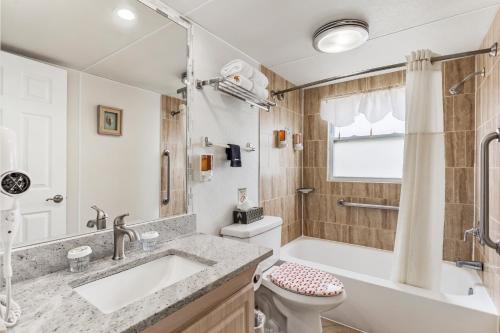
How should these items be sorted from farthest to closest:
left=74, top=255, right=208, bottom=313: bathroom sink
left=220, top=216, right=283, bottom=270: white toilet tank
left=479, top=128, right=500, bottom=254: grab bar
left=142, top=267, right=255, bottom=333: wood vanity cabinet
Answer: left=220, top=216, right=283, bottom=270: white toilet tank
left=479, top=128, right=500, bottom=254: grab bar
left=74, top=255, right=208, bottom=313: bathroom sink
left=142, top=267, right=255, bottom=333: wood vanity cabinet

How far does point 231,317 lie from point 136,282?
42 cm

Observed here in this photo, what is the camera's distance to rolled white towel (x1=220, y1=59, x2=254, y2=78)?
5.10 feet

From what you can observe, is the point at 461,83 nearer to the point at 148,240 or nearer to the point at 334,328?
the point at 334,328

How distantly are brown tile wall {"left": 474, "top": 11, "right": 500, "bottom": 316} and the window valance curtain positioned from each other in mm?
595

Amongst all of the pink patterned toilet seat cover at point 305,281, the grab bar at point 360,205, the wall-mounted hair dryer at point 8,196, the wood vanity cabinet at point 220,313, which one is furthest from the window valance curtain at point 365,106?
the wall-mounted hair dryer at point 8,196

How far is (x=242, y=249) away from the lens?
1.13 m

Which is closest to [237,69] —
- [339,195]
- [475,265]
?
[339,195]

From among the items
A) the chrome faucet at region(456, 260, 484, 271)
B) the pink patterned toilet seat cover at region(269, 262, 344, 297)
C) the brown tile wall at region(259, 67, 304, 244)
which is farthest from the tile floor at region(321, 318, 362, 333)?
the chrome faucet at region(456, 260, 484, 271)

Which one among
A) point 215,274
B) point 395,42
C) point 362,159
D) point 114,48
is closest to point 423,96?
point 395,42

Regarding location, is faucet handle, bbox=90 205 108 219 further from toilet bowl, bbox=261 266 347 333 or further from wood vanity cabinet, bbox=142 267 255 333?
toilet bowl, bbox=261 266 347 333

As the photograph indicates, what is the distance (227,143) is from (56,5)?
1.13 metres

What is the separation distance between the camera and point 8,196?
1.95 feet

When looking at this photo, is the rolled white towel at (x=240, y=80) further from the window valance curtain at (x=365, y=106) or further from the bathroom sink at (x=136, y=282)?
the window valance curtain at (x=365, y=106)

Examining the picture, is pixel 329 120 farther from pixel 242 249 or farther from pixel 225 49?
pixel 242 249
